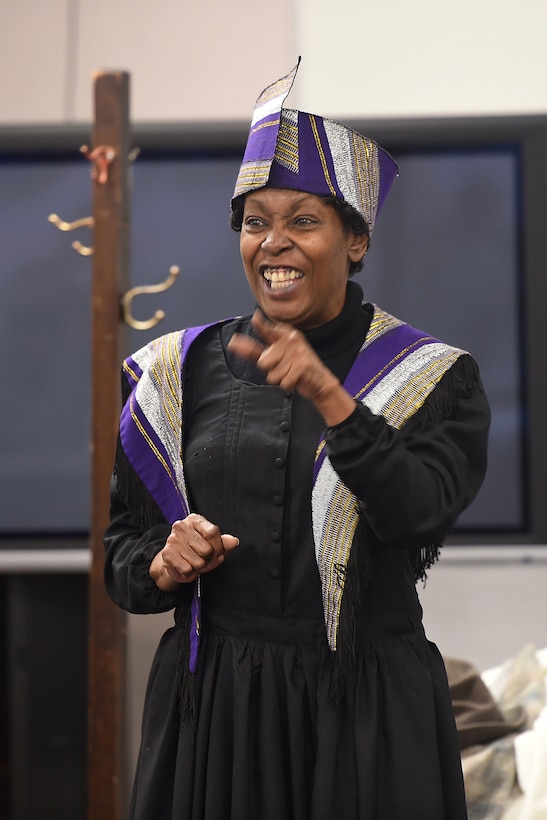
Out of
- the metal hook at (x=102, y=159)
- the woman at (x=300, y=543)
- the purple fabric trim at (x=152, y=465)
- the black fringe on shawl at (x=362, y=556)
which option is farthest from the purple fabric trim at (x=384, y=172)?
the metal hook at (x=102, y=159)

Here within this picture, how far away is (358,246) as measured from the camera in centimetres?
149

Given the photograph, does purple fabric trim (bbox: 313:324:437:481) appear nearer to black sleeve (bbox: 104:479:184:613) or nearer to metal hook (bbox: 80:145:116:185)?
black sleeve (bbox: 104:479:184:613)

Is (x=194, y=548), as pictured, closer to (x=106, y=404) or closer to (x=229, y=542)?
(x=229, y=542)

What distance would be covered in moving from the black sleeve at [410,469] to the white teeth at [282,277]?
0.22m

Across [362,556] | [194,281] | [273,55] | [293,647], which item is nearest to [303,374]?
[362,556]

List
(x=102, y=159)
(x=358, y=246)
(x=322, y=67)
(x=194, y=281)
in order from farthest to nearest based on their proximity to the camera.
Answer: (x=194, y=281) < (x=322, y=67) < (x=102, y=159) < (x=358, y=246)

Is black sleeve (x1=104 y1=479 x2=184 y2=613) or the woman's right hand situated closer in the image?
the woman's right hand

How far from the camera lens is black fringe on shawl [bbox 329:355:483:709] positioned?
1.37 metres

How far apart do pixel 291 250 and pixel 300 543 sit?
1.29 ft

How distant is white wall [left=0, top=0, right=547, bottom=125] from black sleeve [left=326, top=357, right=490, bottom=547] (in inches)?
81.8

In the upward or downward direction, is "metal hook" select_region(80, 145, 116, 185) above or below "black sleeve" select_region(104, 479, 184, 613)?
above

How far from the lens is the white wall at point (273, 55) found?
321cm

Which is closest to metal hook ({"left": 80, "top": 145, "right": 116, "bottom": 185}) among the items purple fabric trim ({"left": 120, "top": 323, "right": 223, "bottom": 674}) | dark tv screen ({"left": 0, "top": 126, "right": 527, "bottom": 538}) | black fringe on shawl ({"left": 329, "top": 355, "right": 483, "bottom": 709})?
dark tv screen ({"left": 0, "top": 126, "right": 527, "bottom": 538})

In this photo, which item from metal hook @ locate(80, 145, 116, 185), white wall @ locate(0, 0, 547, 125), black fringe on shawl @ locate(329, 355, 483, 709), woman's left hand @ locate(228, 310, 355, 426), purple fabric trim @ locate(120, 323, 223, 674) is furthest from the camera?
white wall @ locate(0, 0, 547, 125)
